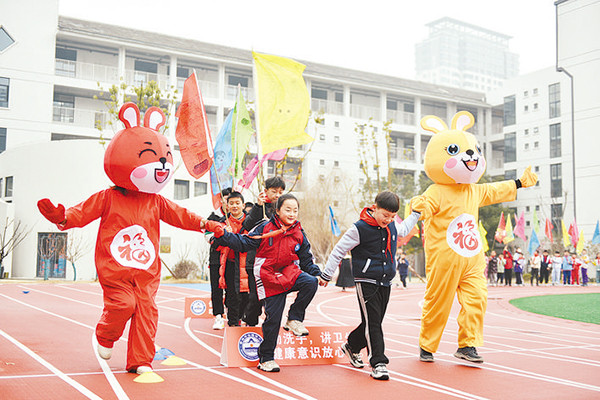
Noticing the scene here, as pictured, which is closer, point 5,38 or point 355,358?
point 355,358

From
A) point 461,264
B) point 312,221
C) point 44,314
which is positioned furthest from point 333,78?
point 461,264

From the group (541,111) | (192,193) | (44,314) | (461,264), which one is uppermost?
(541,111)

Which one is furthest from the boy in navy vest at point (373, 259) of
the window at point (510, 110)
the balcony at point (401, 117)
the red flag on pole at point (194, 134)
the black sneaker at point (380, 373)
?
the window at point (510, 110)

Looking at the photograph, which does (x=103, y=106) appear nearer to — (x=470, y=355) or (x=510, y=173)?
(x=510, y=173)

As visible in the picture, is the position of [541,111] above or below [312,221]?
above

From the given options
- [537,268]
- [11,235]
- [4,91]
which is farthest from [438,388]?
[4,91]

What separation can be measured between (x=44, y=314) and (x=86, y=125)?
89.4ft

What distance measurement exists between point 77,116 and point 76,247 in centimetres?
1202

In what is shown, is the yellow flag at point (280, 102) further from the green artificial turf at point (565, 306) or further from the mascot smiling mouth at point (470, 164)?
the green artificial turf at point (565, 306)

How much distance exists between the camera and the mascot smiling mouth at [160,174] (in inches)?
237

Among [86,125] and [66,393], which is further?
[86,125]

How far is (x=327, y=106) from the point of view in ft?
145

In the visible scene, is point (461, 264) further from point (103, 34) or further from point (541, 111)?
point (541, 111)

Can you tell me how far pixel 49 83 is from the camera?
35.6 m
